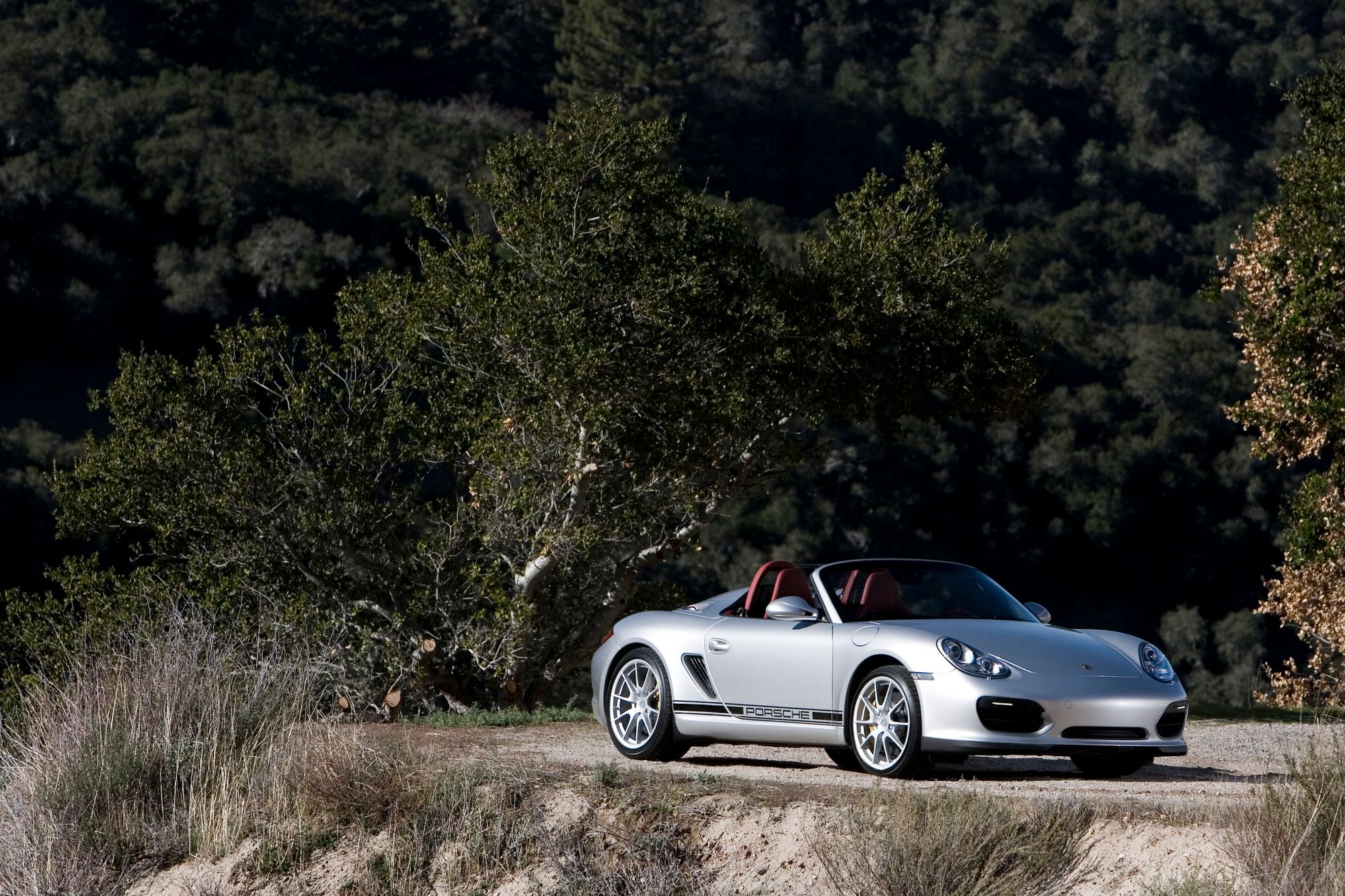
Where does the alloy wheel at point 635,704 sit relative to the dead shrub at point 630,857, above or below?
above

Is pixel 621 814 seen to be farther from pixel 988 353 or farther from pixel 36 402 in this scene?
pixel 36 402

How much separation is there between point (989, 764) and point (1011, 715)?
1875mm

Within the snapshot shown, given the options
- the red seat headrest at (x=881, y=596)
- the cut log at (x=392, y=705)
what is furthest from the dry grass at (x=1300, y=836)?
the cut log at (x=392, y=705)

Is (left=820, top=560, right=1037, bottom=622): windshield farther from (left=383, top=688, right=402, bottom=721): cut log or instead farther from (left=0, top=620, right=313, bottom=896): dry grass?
(left=383, top=688, right=402, bottom=721): cut log

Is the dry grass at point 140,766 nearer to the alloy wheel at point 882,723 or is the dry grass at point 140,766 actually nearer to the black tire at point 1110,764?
the alloy wheel at point 882,723

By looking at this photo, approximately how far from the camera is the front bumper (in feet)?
30.2

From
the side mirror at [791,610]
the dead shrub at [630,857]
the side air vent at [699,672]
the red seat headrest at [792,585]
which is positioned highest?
the red seat headrest at [792,585]

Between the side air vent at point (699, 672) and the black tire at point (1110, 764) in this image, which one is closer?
the black tire at point (1110, 764)

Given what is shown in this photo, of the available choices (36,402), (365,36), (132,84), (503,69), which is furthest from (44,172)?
(503,69)

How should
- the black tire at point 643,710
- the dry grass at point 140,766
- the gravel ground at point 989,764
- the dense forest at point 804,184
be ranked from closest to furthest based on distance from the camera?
the gravel ground at point 989,764, the dry grass at point 140,766, the black tire at point 643,710, the dense forest at point 804,184

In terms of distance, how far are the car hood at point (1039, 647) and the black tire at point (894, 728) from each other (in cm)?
34

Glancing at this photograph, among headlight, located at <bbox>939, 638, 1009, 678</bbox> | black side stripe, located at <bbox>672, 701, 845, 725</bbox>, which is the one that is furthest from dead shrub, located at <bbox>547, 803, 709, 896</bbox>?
headlight, located at <bbox>939, 638, 1009, 678</bbox>

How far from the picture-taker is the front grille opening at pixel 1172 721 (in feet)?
31.5

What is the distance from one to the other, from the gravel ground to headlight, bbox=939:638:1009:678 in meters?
0.61
